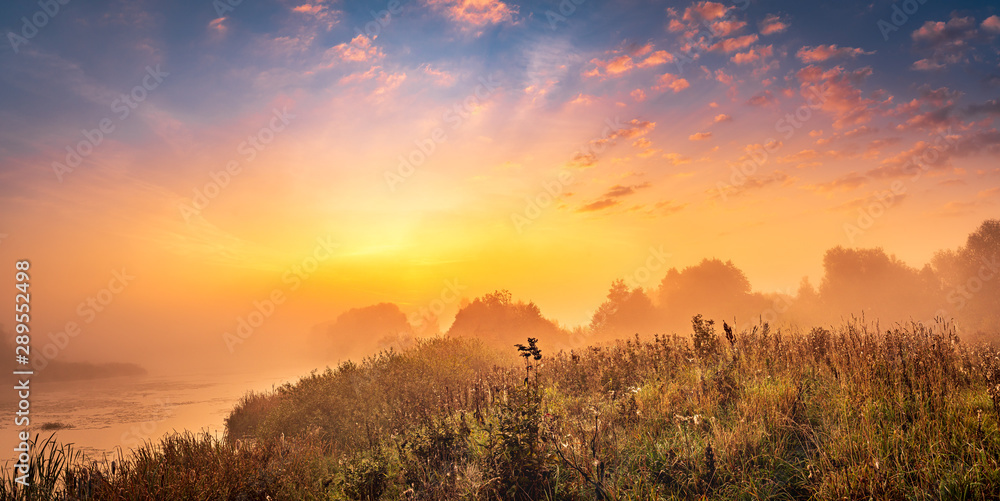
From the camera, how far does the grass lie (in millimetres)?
4598

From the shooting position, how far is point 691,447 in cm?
523

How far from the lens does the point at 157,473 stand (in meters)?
5.88

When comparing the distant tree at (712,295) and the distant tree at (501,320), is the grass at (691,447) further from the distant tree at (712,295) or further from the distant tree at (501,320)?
the distant tree at (712,295)

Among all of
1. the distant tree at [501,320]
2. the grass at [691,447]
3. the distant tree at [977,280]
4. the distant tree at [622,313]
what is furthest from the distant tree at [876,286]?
the grass at [691,447]

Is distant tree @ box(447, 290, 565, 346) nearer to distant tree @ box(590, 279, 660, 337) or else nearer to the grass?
distant tree @ box(590, 279, 660, 337)

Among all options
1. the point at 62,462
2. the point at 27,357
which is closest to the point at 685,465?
the point at 62,462

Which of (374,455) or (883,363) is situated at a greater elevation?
(883,363)

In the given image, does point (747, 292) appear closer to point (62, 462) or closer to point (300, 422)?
point (300, 422)

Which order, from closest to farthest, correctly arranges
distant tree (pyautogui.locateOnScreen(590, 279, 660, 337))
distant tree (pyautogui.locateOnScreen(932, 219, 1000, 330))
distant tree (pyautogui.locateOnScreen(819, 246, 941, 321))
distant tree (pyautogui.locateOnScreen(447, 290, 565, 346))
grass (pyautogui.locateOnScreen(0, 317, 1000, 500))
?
1. grass (pyautogui.locateOnScreen(0, 317, 1000, 500))
2. distant tree (pyautogui.locateOnScreen(932, 219, 1000, 330))
3. distant tree (pyautogui.locateOnScreen(447, 290, 565, 346))
4. distant tree (pyautogui.locateOnScreen(819, 246, 941, 321))
5. distant tree (pyautogui.locateOnScreen(590, 279, 660, 337))

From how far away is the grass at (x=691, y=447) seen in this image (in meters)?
4.60

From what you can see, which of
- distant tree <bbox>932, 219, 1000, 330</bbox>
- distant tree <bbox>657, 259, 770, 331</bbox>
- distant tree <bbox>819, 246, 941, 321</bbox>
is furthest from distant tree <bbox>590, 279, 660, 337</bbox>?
distant tree <bbox>932, 219, 1000, 330</bbox>

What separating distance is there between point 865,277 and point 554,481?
50526 millimetres

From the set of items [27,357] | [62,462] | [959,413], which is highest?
[27,357]

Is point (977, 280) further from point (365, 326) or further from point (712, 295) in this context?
point (365, 326)
